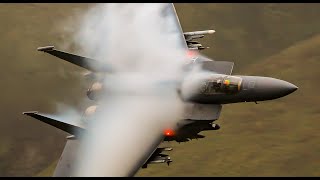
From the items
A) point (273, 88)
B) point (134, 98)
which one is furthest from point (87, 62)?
point (273, 88)

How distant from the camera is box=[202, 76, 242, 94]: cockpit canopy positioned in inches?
1560

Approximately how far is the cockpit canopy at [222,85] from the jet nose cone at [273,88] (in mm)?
1339

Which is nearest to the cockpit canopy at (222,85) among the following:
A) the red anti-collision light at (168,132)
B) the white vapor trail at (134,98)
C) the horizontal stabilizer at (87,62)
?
the white vapor trail at (134,98)

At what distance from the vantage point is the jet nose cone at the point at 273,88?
3941 cm

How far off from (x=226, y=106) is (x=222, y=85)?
85.4m

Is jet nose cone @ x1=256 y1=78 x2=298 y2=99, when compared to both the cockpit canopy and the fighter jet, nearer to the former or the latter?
the fighter jet

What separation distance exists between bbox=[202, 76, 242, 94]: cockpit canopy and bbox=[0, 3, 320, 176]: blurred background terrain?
1868cm

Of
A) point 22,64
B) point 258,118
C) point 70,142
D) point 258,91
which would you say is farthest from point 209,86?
point 22,64

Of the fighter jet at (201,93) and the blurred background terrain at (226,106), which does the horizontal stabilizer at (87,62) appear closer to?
the fighter jet at (201,93)

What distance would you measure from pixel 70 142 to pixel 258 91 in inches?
583

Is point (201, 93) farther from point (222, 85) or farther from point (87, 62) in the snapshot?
point (87, 62)

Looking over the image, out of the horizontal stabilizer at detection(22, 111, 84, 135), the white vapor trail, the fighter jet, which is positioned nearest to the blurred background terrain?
the horizontal stabilizer at detection(22, 111, 84, 135)

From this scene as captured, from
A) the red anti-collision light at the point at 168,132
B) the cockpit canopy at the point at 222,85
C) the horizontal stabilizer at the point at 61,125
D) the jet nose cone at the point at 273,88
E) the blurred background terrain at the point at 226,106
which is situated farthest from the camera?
the blurred background terrain at the point at 226,106

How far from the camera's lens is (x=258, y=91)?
39.8 meters
